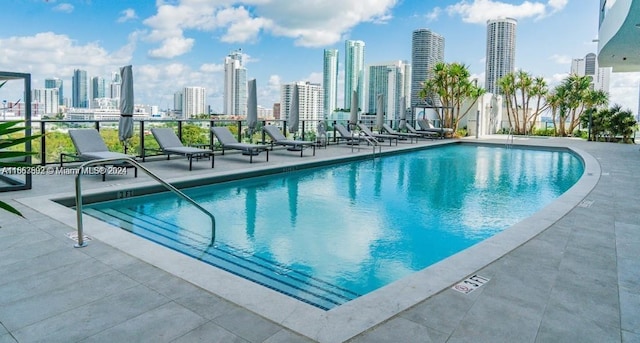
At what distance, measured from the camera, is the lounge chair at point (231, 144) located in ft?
33.2

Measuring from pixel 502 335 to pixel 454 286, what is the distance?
71cm

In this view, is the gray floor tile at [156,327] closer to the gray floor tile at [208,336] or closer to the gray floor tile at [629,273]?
the gray floor tile at [208,336]

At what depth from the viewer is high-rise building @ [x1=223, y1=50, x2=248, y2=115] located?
19405mm

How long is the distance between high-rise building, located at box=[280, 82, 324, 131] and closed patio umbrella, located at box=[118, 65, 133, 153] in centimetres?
518

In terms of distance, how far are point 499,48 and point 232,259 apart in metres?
49.8

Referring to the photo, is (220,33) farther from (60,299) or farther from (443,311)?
(443,311)

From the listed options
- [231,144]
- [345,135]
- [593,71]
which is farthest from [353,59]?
[231,144]

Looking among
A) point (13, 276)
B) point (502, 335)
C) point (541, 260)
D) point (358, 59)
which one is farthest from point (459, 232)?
point (358, 59)

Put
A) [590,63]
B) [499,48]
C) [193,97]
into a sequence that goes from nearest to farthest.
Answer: [193,97], [590,63], [499,48]

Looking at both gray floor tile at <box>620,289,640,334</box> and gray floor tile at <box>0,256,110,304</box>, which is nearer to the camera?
gray floor tile at <box>620,289,640,334</box>

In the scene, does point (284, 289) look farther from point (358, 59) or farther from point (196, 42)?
point (358, 59)

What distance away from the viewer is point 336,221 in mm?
5867

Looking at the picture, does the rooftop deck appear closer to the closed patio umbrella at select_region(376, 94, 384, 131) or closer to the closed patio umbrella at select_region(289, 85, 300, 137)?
the closed patio umbrella at select_region(289, 85, 300, 137)

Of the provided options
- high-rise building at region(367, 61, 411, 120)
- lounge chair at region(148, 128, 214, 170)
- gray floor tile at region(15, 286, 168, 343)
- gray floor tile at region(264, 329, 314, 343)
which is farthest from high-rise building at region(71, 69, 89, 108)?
gray floor tile at region(264, 329, 314, 343)
